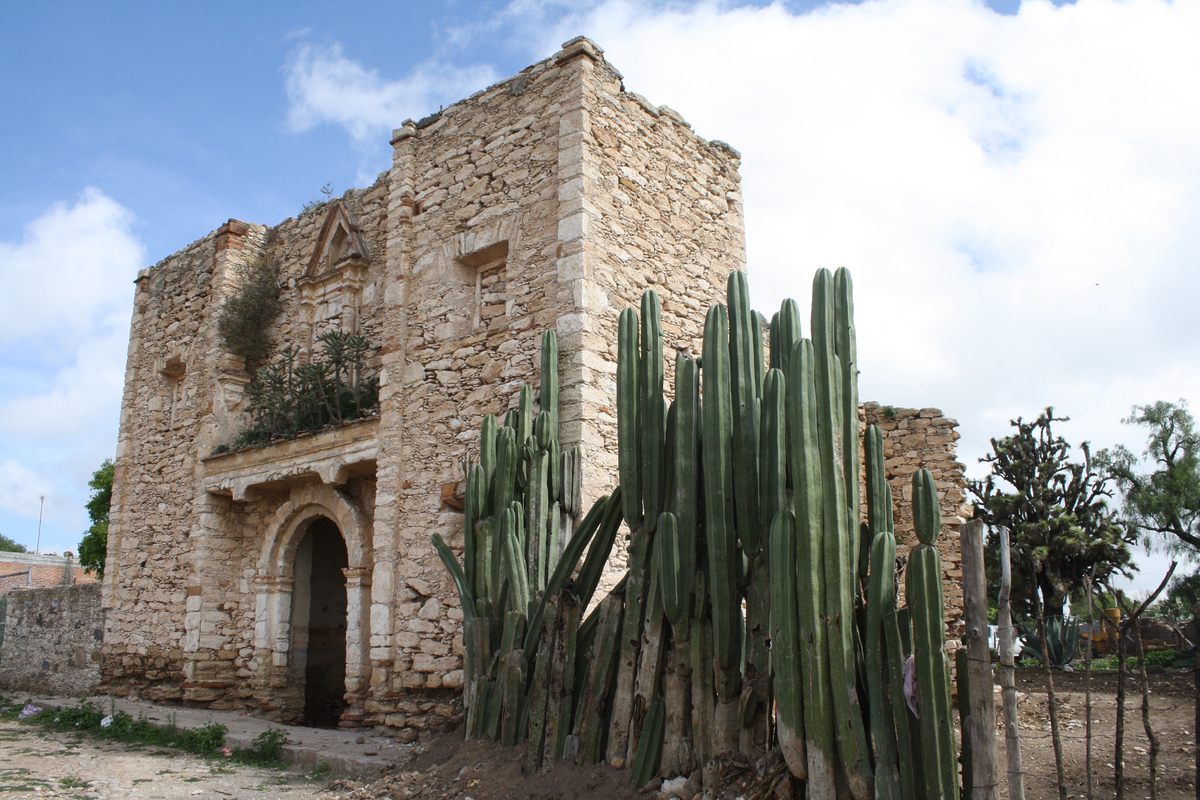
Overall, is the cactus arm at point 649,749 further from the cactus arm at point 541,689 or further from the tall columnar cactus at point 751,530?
the cactus arm at point 541,689

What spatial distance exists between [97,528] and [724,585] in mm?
22526

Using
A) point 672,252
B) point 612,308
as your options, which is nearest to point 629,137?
point 672,252

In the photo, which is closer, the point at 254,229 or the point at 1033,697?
the point at 1033,697

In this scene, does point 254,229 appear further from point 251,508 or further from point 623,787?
point 623,787

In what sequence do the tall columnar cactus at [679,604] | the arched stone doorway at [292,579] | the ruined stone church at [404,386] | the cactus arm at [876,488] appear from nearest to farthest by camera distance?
the cactus arm at [876,488]
the tall columnar cactus at [679,604]
the ruined stone church at [404,386]
the arched stone doorway at [292,579]

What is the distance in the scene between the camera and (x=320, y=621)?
10.4m

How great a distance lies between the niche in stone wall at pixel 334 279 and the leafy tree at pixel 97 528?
14926 millimetres

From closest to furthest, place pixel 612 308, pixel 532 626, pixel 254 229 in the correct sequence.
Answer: pixel 532 626 → pixel 612 308 → pixel 254 229

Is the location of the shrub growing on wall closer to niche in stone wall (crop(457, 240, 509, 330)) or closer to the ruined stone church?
the ruined stone church

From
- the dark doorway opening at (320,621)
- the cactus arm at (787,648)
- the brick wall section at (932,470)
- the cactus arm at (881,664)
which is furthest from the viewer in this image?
the dark doorway opening at (320,621)

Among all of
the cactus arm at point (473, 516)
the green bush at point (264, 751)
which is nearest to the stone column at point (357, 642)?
the green bush at point (264, 751)

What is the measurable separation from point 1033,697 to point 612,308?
20.1ft

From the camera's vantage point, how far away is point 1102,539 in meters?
14.5

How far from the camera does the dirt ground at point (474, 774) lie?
482cm
